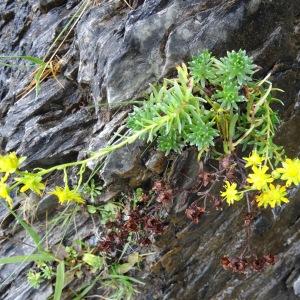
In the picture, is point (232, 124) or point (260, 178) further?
point (232, 124)

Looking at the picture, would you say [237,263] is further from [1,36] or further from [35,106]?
[1,36]

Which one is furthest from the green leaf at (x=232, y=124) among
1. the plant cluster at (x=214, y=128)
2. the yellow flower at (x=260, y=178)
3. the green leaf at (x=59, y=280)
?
the green leaf at (x=59, y=280)

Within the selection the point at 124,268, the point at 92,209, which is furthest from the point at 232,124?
the point at 124,268

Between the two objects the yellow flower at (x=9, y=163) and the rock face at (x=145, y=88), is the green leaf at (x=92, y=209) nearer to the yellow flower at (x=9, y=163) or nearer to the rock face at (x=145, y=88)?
the rock face at (x=145, y=88)

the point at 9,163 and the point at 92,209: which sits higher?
the point at 9,163

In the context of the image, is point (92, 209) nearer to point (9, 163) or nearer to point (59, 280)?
point (59, 280)

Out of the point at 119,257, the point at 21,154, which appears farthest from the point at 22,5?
the point at 119,257
